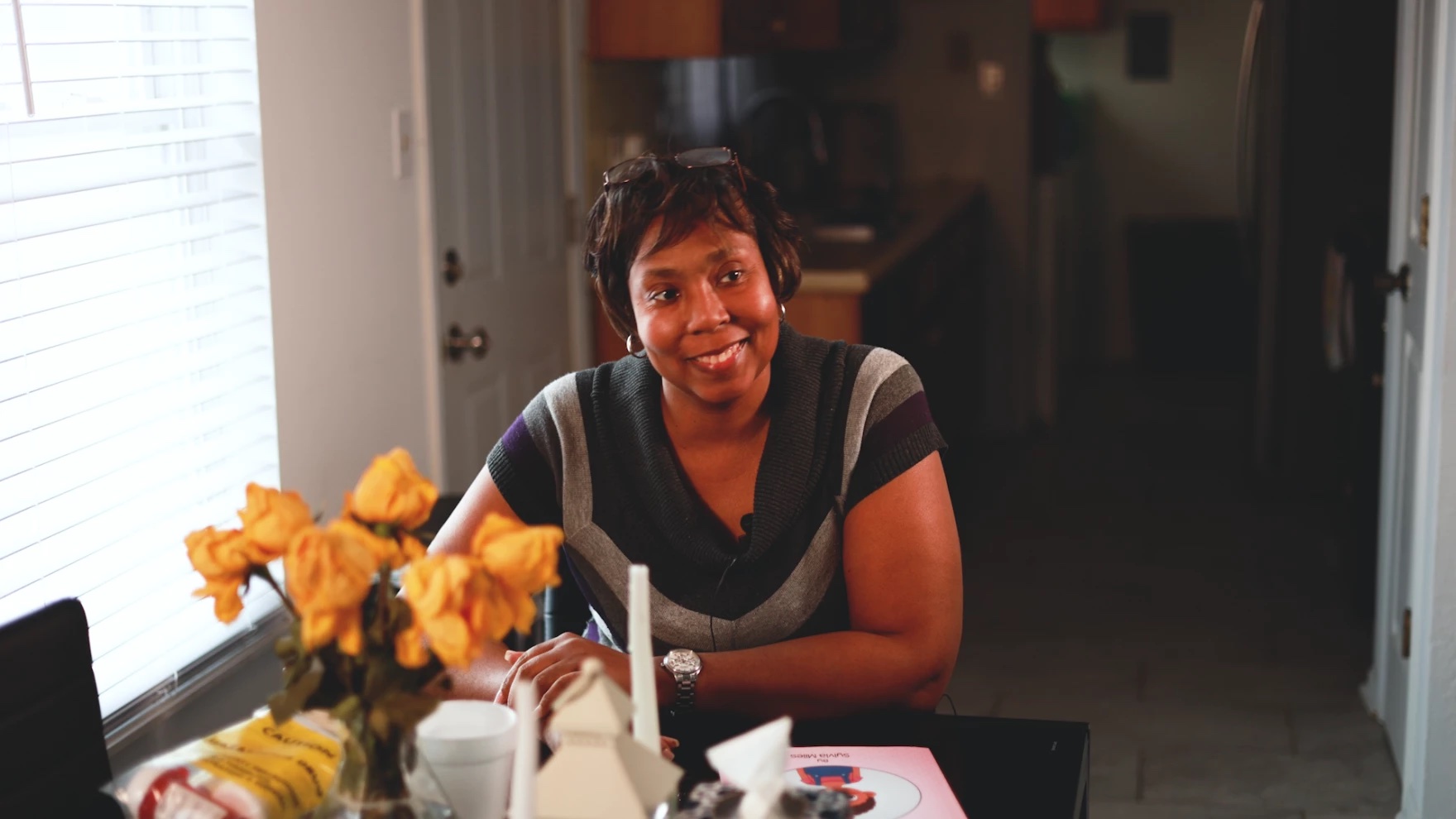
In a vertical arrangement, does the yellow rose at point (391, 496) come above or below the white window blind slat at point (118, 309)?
below

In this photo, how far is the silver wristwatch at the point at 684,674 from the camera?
1544mm

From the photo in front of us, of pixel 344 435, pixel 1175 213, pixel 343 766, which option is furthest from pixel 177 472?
pixel 1175 213

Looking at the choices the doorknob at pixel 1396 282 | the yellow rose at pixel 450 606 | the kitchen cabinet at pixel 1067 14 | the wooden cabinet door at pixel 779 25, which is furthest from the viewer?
the kitchen cabinet at pixel 1067 14

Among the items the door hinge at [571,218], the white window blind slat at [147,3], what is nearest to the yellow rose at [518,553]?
the white window blind slat at [147,3]

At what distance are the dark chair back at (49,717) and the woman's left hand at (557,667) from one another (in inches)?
15.4

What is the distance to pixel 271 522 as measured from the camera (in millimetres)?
1010

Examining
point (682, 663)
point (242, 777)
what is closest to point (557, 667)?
point (682, 663)

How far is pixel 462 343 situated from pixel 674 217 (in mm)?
1509

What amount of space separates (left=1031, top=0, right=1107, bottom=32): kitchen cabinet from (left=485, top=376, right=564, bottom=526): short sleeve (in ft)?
17.5

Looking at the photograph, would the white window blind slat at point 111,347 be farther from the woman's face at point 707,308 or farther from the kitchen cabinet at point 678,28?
the kitchen cabinet at point 678,28

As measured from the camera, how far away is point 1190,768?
2891mm

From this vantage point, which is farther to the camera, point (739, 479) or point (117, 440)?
point (117, 440)

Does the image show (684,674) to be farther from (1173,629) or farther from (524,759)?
(1173,629)

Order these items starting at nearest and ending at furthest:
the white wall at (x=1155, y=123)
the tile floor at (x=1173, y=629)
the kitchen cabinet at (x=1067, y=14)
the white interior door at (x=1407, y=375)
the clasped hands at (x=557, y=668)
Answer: the clasped hands at (x=557, y=668)
the white interior door at (x=1407, y=375)
the tile floor at (x=1173, y=629)
the kitchen cabinet at (x=1067, y=14)
the white wall at (x=1155, y=123)
